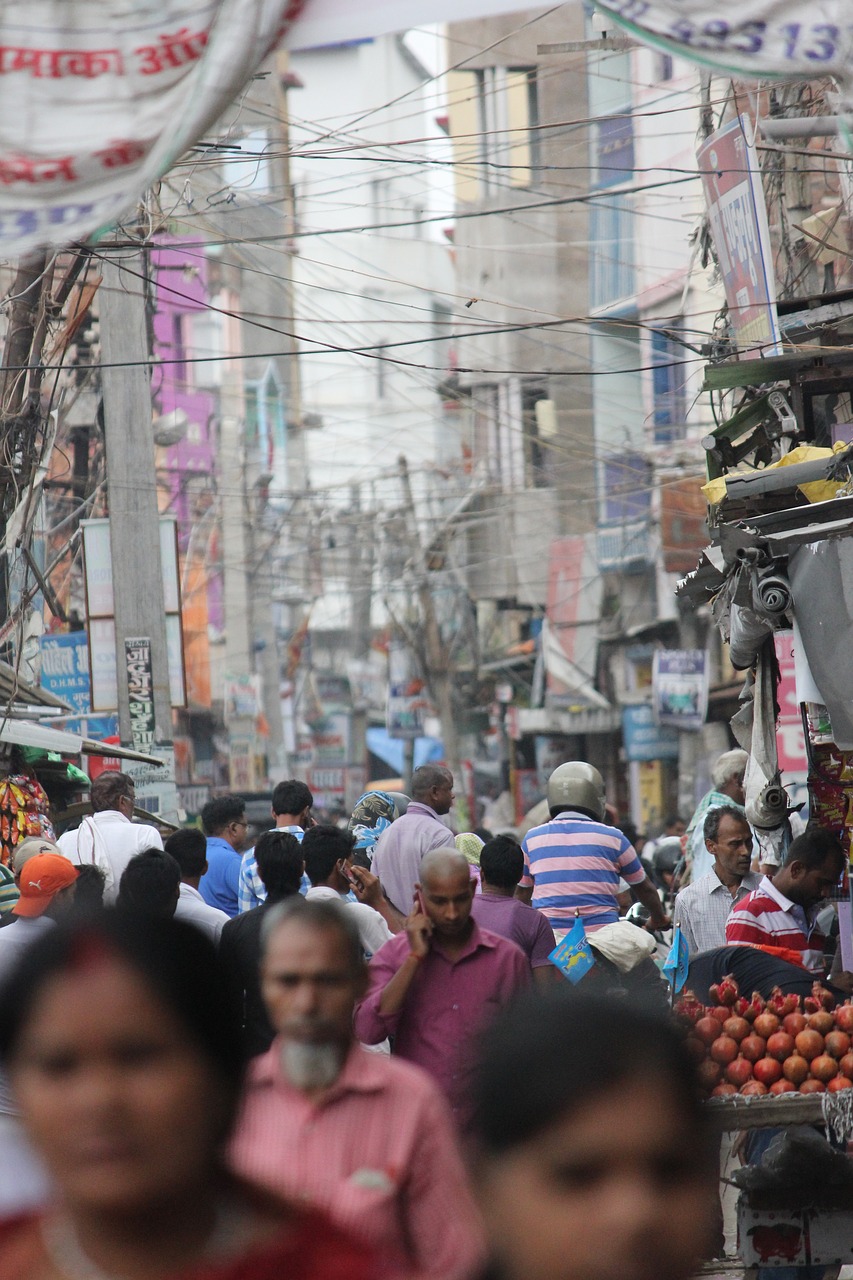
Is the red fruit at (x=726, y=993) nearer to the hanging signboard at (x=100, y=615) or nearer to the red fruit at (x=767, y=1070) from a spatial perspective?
the red fruit at (x=767, y=1070)

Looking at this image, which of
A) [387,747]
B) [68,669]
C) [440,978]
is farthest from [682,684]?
[387,747]

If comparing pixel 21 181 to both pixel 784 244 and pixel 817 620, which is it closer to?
pixel 817 620

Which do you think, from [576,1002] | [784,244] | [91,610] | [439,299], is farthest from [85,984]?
[439,299]

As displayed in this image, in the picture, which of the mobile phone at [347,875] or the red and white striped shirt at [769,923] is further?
the red and white striped shirt at [769,923]

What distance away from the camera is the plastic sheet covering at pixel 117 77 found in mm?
4125

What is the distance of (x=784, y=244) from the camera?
1315cm

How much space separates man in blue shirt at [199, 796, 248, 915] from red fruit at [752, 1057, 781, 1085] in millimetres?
3885

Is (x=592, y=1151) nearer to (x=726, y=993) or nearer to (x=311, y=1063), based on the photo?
(x=311, y=1063)

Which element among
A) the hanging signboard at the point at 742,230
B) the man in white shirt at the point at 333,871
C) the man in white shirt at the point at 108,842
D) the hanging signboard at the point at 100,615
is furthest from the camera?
the hanging signboard at the point at 100,615

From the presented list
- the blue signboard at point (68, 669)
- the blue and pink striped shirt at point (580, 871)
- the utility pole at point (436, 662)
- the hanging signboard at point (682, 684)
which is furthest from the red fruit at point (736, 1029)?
the utility pole at point (436, 662)

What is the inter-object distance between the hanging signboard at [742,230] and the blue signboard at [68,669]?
8472 millimetres

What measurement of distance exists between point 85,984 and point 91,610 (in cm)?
1346

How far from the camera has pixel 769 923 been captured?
7750 millimetres

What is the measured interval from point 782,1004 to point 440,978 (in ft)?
6.21
